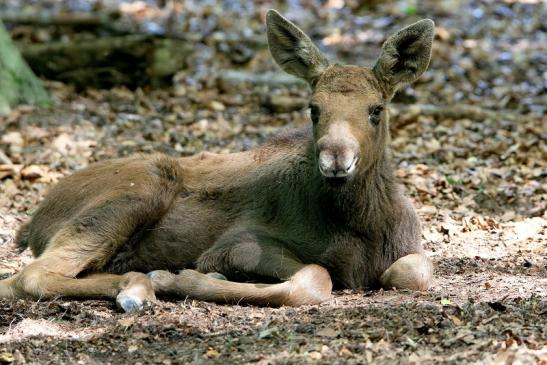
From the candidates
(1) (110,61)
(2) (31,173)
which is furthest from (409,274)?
(1) (110,61)

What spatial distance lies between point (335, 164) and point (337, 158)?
5 centimetres

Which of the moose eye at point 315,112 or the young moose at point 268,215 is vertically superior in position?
the moose eye at point 315,112

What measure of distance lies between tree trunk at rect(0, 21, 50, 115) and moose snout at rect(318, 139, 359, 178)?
8016 millimetres

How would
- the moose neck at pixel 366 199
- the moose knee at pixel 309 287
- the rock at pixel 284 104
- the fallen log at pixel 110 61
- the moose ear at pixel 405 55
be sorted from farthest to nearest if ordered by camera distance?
the fallen log at pixel 110 61 < the rock at pixel 284 104 < the moose ear at pixel 405 55 < the moose neck at pixel 366 199 < the moose knee at pixel 309 287

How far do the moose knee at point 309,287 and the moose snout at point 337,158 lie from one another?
89cm

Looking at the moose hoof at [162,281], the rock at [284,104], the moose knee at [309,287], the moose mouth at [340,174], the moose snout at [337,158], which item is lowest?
the moose hoof at [162,281]

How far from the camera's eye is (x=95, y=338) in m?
6.21

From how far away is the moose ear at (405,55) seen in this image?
25.7 ft

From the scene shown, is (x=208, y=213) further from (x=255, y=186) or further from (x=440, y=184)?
(x=440, y=184)

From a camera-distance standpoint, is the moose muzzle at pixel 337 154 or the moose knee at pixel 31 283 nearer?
the moose muzzle at pixel 337 154

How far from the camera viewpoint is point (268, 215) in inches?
318

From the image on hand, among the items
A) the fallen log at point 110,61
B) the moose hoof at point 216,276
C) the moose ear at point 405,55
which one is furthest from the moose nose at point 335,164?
the fallen log at point 110,61

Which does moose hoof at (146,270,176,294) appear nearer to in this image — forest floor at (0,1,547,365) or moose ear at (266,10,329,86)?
forest floor at (0,1,547,365)

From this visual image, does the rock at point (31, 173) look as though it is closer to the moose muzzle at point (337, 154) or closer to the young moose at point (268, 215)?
the young moose at point (268, 215)
